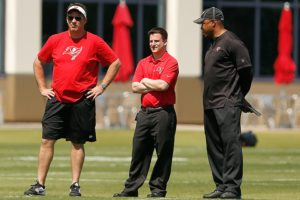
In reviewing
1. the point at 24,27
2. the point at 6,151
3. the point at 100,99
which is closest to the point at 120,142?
the point at 6,151

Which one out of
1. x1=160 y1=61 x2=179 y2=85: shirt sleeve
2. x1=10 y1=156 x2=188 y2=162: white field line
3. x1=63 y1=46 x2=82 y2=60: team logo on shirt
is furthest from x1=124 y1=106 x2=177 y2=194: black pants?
x1=10 y1=156 x2=188 y2=162: white field line

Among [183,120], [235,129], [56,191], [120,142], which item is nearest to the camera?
[235,129]

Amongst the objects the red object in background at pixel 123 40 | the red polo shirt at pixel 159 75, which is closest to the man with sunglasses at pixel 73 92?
the red polo shirt at pixel 159 75

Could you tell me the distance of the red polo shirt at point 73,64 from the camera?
14547mm

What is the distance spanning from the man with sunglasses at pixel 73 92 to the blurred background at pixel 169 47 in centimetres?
2156

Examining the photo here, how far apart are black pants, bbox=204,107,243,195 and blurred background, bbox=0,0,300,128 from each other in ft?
71.4

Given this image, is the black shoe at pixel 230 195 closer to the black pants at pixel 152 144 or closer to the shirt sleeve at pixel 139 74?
the black pants at pixel 152 144

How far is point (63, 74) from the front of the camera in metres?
14.6

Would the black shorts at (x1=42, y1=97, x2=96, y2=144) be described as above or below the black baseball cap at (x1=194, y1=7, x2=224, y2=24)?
below

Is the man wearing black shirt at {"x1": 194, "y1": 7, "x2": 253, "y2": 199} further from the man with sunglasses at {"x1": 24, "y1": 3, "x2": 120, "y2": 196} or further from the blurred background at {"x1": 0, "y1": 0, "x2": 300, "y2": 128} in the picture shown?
the blurred background at {"x1": 0, "y1": 0, "x2": 300, "y2": 128}

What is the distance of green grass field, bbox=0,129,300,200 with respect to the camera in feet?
53.8

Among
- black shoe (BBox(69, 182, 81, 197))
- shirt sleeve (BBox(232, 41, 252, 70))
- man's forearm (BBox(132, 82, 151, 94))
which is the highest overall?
shirt sleeve (BBox(232, 41, 252, 70))

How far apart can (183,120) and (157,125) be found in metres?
25.4

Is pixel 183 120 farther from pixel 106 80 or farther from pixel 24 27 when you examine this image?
pixel 106 80
